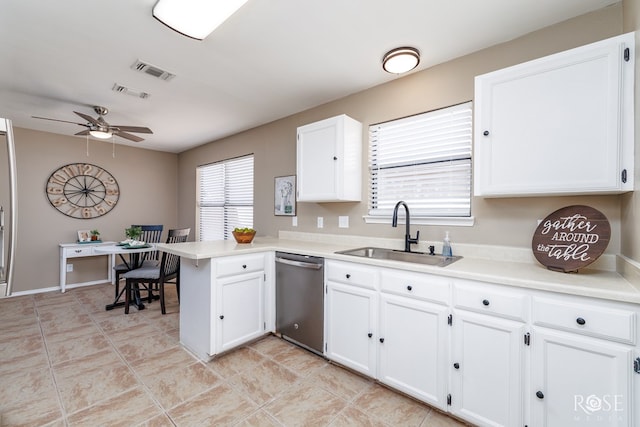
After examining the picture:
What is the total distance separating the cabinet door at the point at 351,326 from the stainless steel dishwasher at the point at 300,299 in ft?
0.31

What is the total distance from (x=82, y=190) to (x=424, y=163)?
5.19 metres

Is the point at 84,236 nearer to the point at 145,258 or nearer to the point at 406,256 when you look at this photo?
the point at 145,258

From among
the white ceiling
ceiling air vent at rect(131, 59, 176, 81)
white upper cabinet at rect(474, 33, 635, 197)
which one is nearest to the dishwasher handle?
white upper cabinet at rect(474, 33, 635, 197)

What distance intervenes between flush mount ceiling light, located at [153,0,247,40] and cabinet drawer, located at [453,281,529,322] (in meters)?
1.98

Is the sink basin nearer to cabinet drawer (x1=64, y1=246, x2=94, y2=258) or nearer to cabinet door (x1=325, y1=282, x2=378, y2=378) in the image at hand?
cabinet door (x1=325, y1=282, x2=378, y2=378)

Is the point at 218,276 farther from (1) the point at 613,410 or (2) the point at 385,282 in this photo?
(1) the point at 613,410

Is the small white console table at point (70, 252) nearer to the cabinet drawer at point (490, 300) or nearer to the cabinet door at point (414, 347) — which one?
the cabinet door at point (414, 347)

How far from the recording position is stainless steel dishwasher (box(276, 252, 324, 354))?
7.57 feet

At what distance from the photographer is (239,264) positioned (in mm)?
2416

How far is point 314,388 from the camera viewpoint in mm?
1953

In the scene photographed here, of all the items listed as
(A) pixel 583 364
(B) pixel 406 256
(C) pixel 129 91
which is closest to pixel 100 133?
(C) pixel 129 91

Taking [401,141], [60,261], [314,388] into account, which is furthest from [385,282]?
[60,261]

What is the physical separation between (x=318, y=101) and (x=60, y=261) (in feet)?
15.0

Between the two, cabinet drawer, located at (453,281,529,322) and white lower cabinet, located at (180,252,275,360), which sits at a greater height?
cabinet drawer, located at (453,281,529,322)
